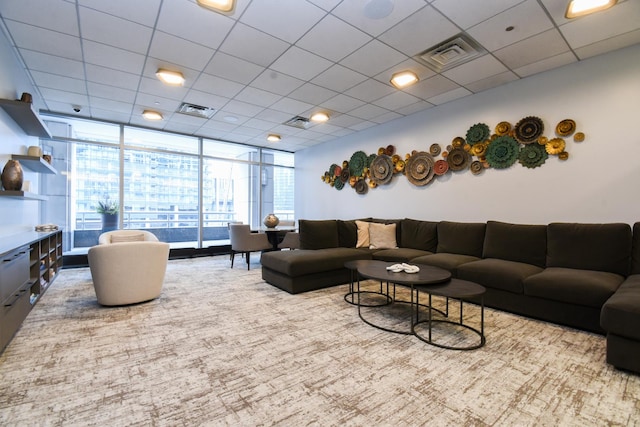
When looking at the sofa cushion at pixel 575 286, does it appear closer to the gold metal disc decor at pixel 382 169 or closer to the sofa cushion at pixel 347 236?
the sofa cushion at pixel 347 236

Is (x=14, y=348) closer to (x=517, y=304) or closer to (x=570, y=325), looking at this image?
(x=517, y=304)

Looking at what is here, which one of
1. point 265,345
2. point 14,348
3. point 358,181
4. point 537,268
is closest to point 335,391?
point 265,345

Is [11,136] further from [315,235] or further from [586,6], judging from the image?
[586,6]

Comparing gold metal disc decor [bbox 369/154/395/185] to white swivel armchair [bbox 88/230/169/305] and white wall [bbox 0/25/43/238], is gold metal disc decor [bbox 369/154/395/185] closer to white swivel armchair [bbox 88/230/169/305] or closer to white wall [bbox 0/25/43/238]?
white swivel armchair [bbox 88/230/169/305]

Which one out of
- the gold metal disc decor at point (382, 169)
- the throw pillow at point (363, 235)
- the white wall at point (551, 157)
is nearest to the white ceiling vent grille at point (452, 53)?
the white wall at point (551, 157)

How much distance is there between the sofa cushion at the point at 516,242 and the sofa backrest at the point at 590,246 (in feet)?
0.27

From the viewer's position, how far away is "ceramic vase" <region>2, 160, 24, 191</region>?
282 cm

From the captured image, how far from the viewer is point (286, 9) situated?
8.14 ft

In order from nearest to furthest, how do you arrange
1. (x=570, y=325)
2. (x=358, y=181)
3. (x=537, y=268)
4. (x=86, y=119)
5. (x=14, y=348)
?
(x=14, y=348) → (x=570, y=325) → (x=537, y=268) → (x=86, y=119) → (x=358, y=181)

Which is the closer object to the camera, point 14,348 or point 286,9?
point 14,348

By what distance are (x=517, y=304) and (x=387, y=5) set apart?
3168 millimetres

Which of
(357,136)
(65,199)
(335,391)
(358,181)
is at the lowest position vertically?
(335,391)

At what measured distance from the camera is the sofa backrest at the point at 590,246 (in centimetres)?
285

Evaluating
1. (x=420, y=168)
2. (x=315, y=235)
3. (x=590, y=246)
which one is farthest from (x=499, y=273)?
(x=315, y=235)
